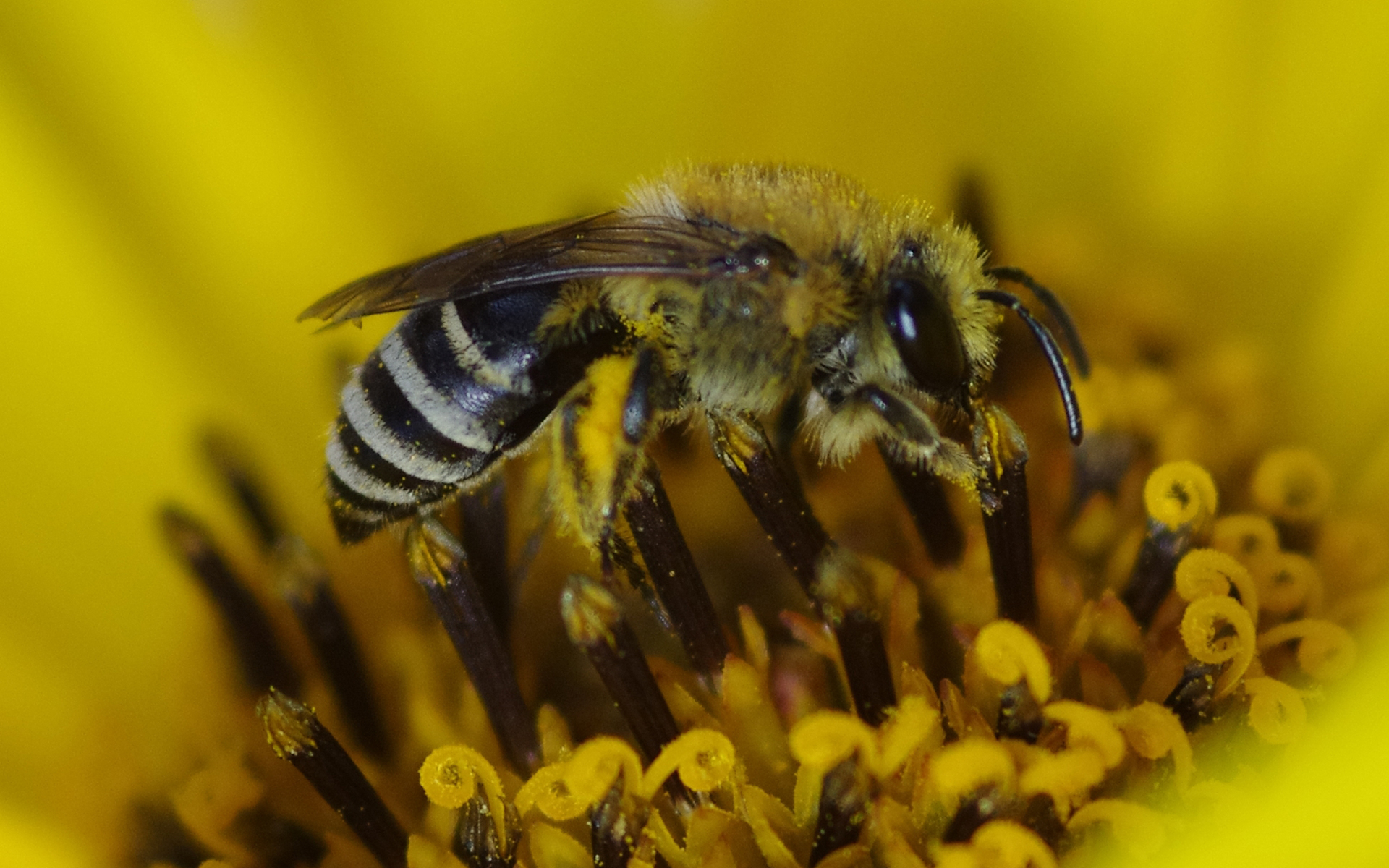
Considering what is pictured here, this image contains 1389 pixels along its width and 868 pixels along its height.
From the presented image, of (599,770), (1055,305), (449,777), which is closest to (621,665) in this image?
(599,770)

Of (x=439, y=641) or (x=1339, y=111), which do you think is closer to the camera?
(x=439, y=641)

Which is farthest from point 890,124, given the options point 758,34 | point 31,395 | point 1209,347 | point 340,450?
point 31,395

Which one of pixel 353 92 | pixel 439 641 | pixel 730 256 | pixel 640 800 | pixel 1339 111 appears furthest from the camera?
pixel 353 92

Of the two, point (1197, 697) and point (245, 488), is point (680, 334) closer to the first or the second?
point (1197, 697)

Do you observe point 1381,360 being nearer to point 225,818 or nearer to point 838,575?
point 838,575

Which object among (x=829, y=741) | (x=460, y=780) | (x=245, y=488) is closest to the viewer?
(x=829, y=741)

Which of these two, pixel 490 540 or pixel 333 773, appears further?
pixel 490 540
